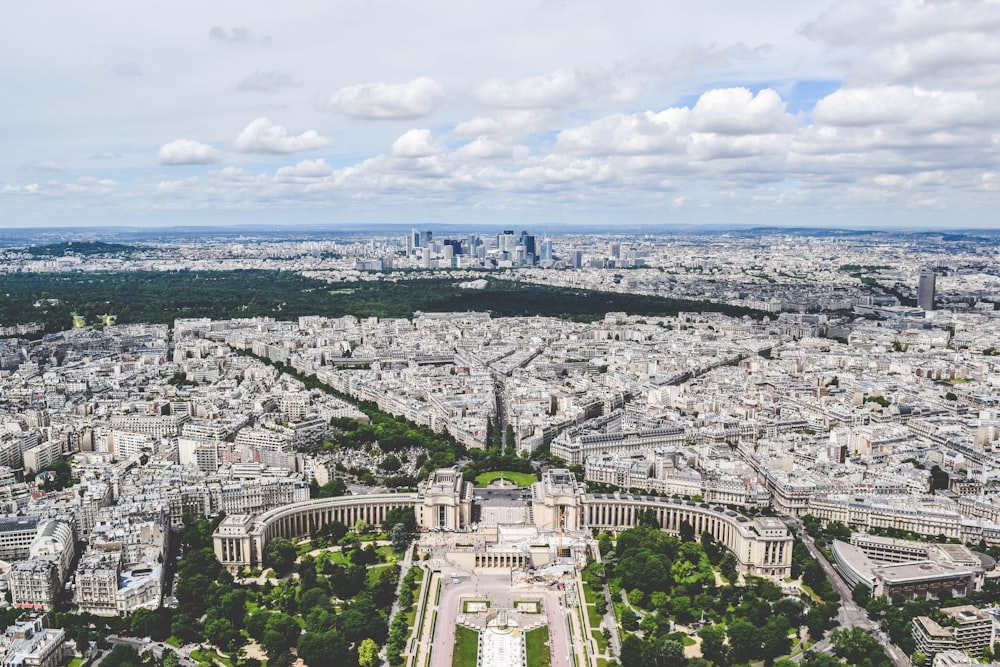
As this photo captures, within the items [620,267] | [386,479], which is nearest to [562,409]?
[386,479]

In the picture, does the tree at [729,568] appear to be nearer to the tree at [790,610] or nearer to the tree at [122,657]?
the tree at [790,610]

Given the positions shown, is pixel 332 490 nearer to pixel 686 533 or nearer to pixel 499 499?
pixel 499 499

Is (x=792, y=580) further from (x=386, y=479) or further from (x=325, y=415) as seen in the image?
(x=325, y=415)

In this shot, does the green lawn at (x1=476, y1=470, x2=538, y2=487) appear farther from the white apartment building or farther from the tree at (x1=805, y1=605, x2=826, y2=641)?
the white apartment building

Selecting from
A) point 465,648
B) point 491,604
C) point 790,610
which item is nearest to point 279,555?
point 491,604

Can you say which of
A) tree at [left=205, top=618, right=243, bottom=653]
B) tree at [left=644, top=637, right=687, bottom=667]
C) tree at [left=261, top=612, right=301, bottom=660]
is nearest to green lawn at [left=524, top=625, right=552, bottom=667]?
tree at [left=644, top=637, right=687, bottom=667]

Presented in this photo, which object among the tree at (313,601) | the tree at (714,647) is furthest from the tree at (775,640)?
the tree at (313,601)

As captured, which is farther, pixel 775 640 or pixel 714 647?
pixel 775 640

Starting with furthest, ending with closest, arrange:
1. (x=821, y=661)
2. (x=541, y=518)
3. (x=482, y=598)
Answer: (x=541, y=518)
(x=482, y=598)
(x=821, y=661)
